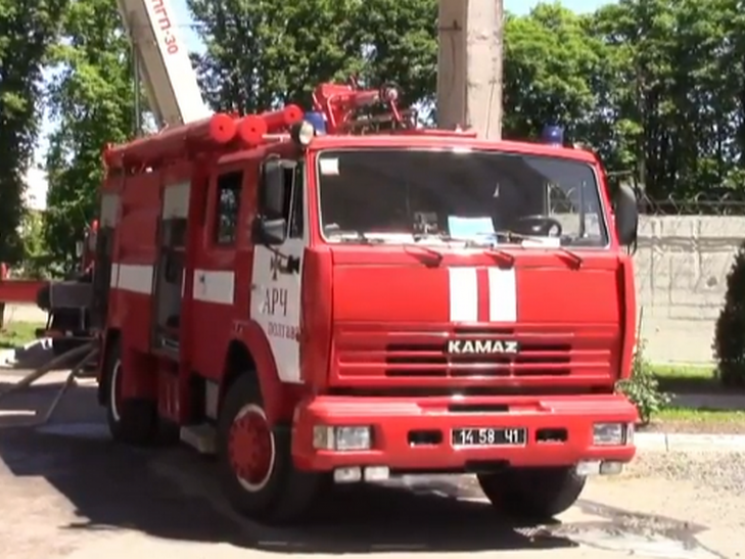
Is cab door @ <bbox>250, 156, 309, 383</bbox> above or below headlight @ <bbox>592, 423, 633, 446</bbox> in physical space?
above

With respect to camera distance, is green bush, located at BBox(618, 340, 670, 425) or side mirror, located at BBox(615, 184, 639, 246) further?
green bush, located at BBox(618, 340, 670, 425)

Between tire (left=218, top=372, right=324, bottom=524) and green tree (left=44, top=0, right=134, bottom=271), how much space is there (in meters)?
21.0

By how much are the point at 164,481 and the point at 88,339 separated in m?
5.14

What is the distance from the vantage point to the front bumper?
8648 mm

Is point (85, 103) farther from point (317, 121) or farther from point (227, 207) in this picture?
point (317, 121)

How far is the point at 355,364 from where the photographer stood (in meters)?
8.75

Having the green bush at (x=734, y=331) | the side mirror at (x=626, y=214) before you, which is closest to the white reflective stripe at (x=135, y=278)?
the side mirror at (x=626, y=214)

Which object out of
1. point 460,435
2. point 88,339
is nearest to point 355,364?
point 460,435

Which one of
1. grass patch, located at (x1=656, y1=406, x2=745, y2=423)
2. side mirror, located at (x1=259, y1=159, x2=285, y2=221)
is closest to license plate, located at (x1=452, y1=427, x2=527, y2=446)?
side mirror, located at (x1=259, y1=159, x2=285, y2=221)

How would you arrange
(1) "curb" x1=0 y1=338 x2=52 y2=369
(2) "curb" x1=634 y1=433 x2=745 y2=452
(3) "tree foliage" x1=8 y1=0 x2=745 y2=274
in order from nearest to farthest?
(2) "curb" x1=634 y1=433 x2=745 y2=452
(1) "curb" x1=0 y1=338 x2=52 y2=369
(3) "tree foliage" x1=8 y1=0 x2=745 y2=274

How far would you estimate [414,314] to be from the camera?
878 cm

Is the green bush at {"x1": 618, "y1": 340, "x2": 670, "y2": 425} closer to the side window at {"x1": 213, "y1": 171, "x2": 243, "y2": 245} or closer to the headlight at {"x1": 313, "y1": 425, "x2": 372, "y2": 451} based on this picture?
the side window at {"x1": 213, "y1": 171, "x2": 243, "y2": 245}

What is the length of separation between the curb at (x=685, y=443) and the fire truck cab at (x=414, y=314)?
3.42 metres

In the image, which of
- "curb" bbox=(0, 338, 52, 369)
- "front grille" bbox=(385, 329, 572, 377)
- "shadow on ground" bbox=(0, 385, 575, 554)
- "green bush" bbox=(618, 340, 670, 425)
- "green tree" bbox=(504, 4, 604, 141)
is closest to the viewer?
"front grille" bbox=(385, 329, 572, 377)
